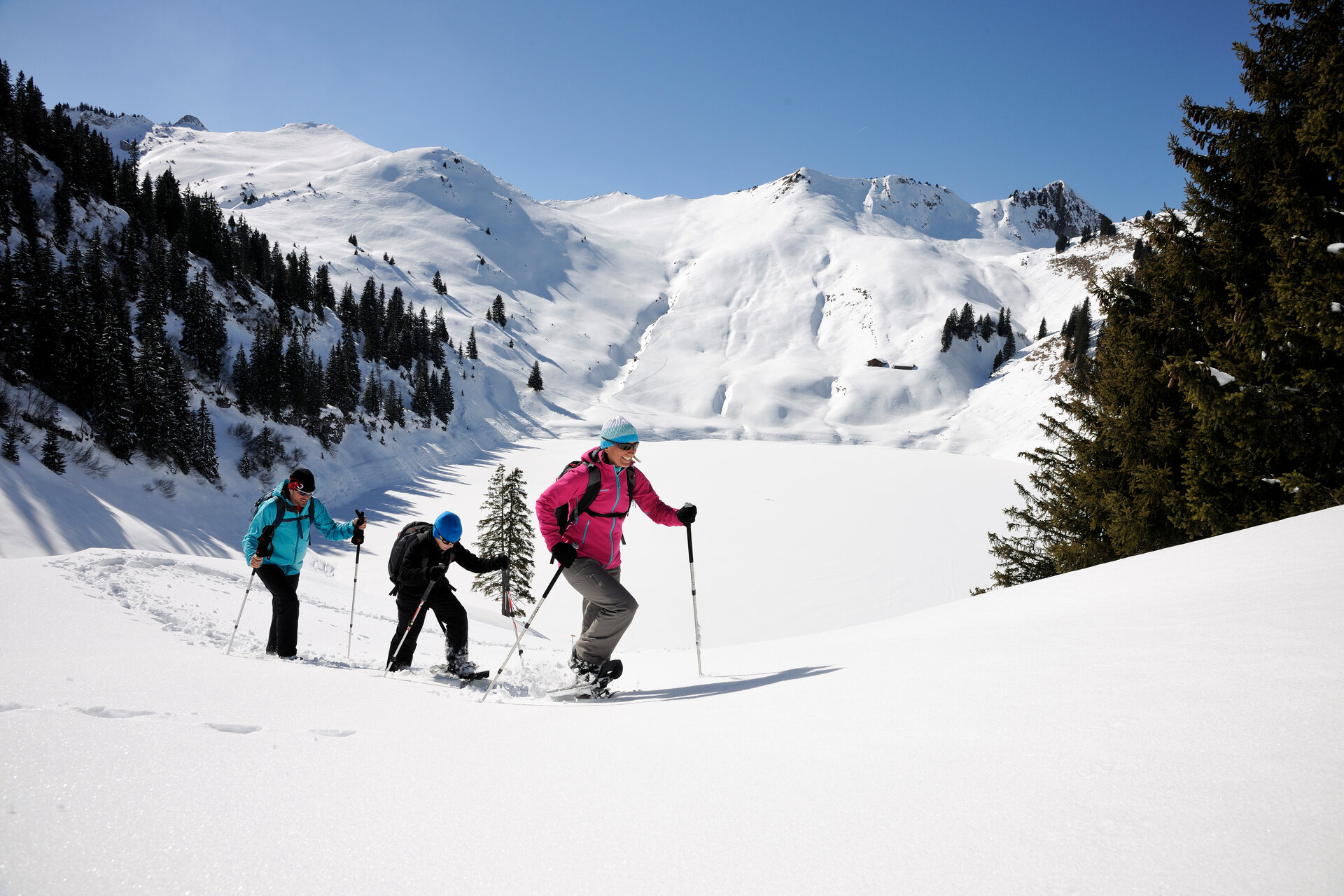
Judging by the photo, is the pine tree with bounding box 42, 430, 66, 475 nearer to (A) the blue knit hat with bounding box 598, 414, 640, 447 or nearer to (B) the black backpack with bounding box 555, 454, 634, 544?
(B) the black backpack with bounding box 555, 454, 634, 544

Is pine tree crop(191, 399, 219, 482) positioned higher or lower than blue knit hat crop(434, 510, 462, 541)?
higher

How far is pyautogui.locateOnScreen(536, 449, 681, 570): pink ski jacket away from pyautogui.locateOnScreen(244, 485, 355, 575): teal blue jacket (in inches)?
122

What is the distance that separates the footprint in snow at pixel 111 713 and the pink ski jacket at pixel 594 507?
2.81m

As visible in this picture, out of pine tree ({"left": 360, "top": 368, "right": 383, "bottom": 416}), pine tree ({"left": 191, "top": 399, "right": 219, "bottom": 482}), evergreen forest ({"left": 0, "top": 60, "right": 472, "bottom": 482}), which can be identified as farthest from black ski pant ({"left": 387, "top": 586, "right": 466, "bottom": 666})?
pine tree ({"left": 360, "top": 368, "right": 383, "bottom": 416})

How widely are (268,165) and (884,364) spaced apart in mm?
196391

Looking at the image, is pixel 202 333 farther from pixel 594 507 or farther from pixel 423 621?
pixel 594 507

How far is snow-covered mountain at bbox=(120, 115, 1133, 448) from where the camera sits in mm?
97688

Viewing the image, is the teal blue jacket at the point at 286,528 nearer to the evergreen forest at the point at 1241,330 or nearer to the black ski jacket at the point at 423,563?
the black ski jacket at the point at 423,563

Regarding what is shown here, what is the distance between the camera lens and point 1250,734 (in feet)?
6.79

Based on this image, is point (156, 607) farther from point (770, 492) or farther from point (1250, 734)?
point (770, 492)

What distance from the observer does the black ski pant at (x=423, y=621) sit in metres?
6.39

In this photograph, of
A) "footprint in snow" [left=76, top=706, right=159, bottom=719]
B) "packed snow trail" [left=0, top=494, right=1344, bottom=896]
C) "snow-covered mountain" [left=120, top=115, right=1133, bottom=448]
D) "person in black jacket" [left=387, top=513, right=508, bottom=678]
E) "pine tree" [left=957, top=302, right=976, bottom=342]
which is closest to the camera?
"packed snow trail" [left=0, top=494, right=1344, bottom=896]

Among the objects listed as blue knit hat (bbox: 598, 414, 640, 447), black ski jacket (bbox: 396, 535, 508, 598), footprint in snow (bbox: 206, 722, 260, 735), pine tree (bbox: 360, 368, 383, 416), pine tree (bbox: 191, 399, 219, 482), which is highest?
pine tree (bbox: 360, 368, 383, 416)

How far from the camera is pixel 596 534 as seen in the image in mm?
5418
